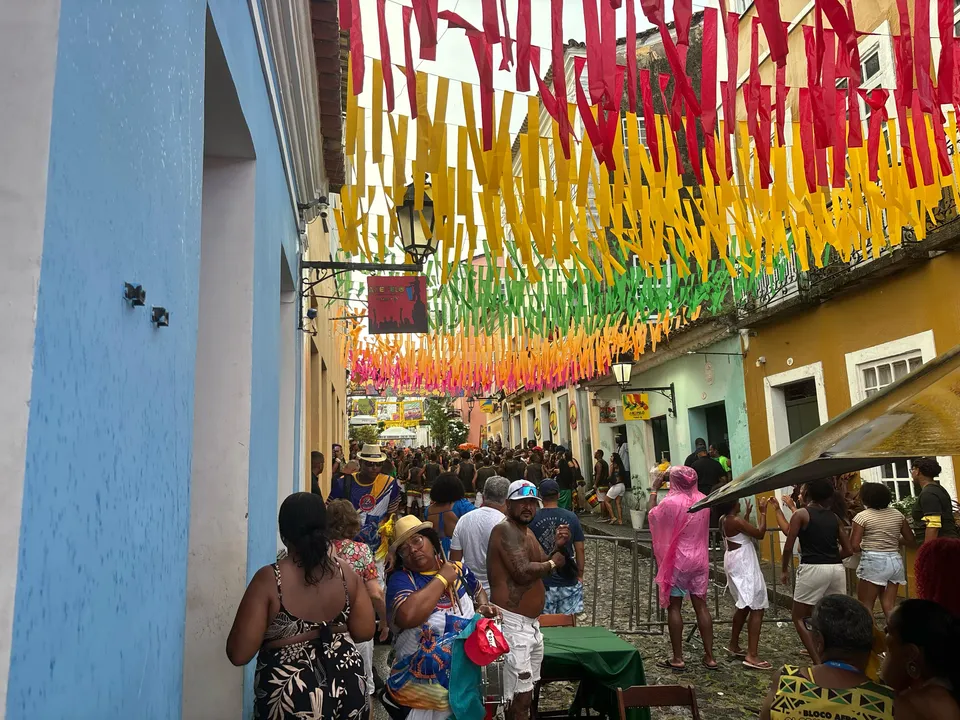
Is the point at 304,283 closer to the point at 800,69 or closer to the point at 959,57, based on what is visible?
the point at 959,57

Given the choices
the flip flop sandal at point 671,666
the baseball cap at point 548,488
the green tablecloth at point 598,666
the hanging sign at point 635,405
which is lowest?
the flip flop sandal at point 671,666

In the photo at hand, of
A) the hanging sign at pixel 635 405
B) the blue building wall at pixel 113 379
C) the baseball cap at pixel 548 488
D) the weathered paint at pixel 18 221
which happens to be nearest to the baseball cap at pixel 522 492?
the baseball cap at pixel 548 488

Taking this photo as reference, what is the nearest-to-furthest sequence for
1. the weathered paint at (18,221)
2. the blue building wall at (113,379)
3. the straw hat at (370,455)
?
the weathered paint at (18,221)
the blue building wall at (113,379)
the straw hat at (370,455)

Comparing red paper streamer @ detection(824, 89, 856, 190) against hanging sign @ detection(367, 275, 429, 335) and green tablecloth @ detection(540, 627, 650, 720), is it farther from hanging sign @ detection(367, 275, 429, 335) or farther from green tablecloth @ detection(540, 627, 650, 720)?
hanging sign @ detection(367, 275, 429, 335)

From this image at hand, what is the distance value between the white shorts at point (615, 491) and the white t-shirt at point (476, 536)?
13.1 metres

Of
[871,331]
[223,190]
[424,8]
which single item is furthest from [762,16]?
[871,331]

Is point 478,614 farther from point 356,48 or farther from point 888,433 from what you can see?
point 356,48

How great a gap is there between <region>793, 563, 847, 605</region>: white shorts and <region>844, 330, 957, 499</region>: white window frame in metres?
2.49

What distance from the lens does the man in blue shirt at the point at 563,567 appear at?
20.8 ft

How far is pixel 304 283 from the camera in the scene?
7188 mm

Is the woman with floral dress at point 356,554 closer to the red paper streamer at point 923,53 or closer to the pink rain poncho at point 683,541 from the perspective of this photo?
the pink rain poncho at point 683,541

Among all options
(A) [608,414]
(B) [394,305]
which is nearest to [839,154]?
(B) [394,305]

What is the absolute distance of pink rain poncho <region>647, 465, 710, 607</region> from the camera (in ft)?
22.3

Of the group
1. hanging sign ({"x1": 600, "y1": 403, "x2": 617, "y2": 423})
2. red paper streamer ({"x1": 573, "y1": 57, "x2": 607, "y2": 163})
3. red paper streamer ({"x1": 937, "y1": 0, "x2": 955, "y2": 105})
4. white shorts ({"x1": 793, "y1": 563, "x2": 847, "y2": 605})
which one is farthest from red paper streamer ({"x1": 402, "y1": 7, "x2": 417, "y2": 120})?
hanging sign ({"x1": 600, "y1": 403, "x2": 617, "y2": 423})
